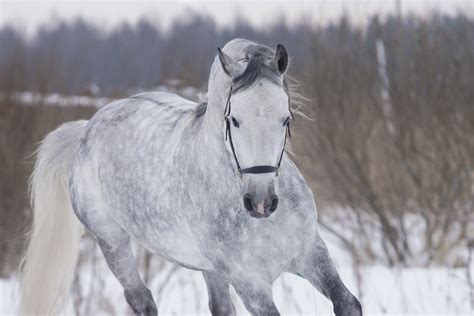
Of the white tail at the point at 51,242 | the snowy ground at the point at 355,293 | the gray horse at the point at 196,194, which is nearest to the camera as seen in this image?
the gray horse at the point at 196,194

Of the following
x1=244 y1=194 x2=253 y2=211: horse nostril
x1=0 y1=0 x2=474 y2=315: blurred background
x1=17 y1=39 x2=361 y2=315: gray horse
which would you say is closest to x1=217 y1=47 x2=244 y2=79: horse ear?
x1=17 y1=39 x2=361 y2=315: gray horse

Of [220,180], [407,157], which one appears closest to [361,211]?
[407,157]

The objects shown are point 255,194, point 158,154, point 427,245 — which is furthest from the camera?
point 427,245

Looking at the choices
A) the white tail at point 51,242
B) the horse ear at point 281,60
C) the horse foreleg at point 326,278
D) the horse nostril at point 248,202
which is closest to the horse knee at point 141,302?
the white tail at point 51,242

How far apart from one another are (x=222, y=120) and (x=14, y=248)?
23.3 feet

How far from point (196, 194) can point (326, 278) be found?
64 centimetres

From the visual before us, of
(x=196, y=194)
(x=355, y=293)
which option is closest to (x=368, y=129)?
(x=355, y=293)

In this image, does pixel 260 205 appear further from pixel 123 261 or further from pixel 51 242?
pixel 51 242

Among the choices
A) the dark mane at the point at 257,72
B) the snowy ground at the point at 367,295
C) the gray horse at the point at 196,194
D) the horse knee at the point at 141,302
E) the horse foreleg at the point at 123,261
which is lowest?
the snowy ground at the point at 367,295

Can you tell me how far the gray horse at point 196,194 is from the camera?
113 inches

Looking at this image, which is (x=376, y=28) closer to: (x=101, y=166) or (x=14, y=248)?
(x=14, y=248)

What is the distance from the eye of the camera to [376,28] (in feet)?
30.9

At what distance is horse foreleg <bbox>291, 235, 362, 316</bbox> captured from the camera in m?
3.14

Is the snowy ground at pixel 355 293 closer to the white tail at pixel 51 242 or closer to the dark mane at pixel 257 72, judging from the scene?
the white tail at pixel 51 242
